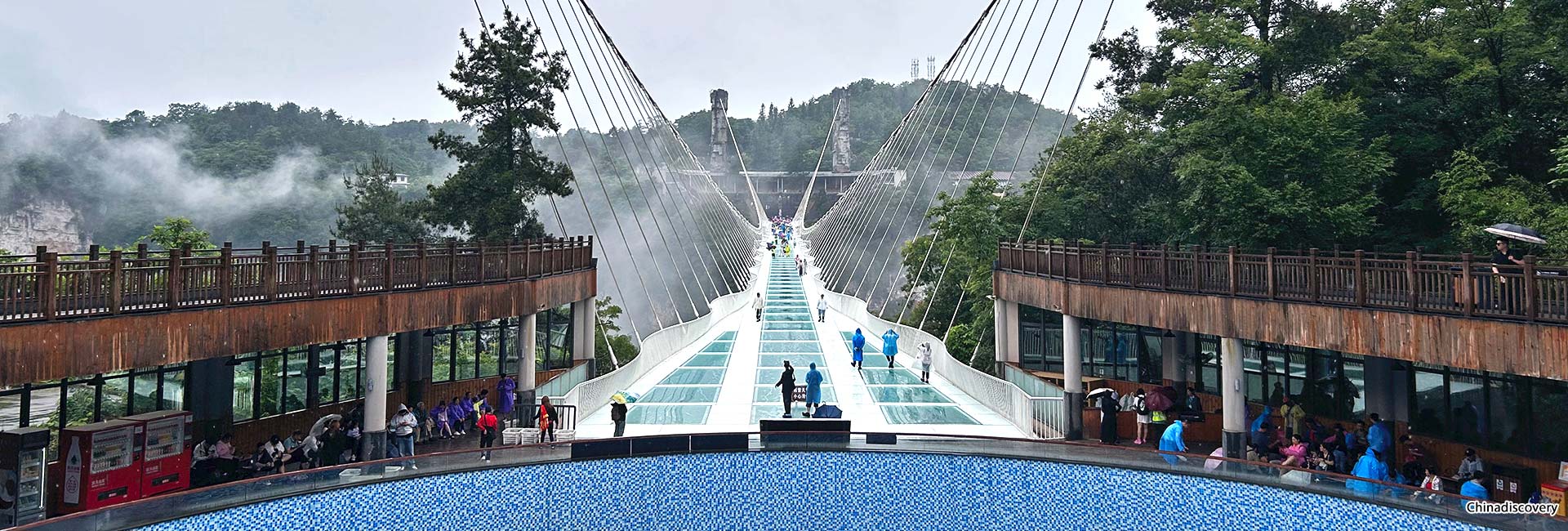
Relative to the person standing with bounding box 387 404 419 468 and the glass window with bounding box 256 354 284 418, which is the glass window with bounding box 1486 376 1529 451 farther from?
the glass window with bounding box 256 354 284 418

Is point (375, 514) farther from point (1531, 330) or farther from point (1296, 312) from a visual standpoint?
point (1531, 330)

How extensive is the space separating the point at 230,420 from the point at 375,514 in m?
4.85

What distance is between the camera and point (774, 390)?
23.4 metres

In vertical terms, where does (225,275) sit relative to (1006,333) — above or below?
above

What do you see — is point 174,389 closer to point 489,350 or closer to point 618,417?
point 618,417

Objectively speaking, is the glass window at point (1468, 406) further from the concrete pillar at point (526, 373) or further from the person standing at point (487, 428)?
the concrete pillar at point (526, 373)

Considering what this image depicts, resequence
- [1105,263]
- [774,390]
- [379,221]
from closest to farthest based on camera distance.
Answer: [1105,263] → [774,390] → [379,221]

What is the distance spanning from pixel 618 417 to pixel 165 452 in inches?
255

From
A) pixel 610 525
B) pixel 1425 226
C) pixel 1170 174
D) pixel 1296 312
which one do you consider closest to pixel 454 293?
pixel 610 525

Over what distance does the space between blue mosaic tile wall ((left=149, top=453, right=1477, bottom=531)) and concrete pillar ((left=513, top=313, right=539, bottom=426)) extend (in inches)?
232

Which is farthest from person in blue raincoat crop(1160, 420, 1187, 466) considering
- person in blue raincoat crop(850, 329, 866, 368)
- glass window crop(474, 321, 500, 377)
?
glass window crop(474, 321, 500, 377)

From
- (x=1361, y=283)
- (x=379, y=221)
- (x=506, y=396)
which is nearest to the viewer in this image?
(x=1361, y=283)

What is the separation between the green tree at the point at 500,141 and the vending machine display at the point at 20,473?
1718cm

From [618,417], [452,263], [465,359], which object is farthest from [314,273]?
[465,359]
